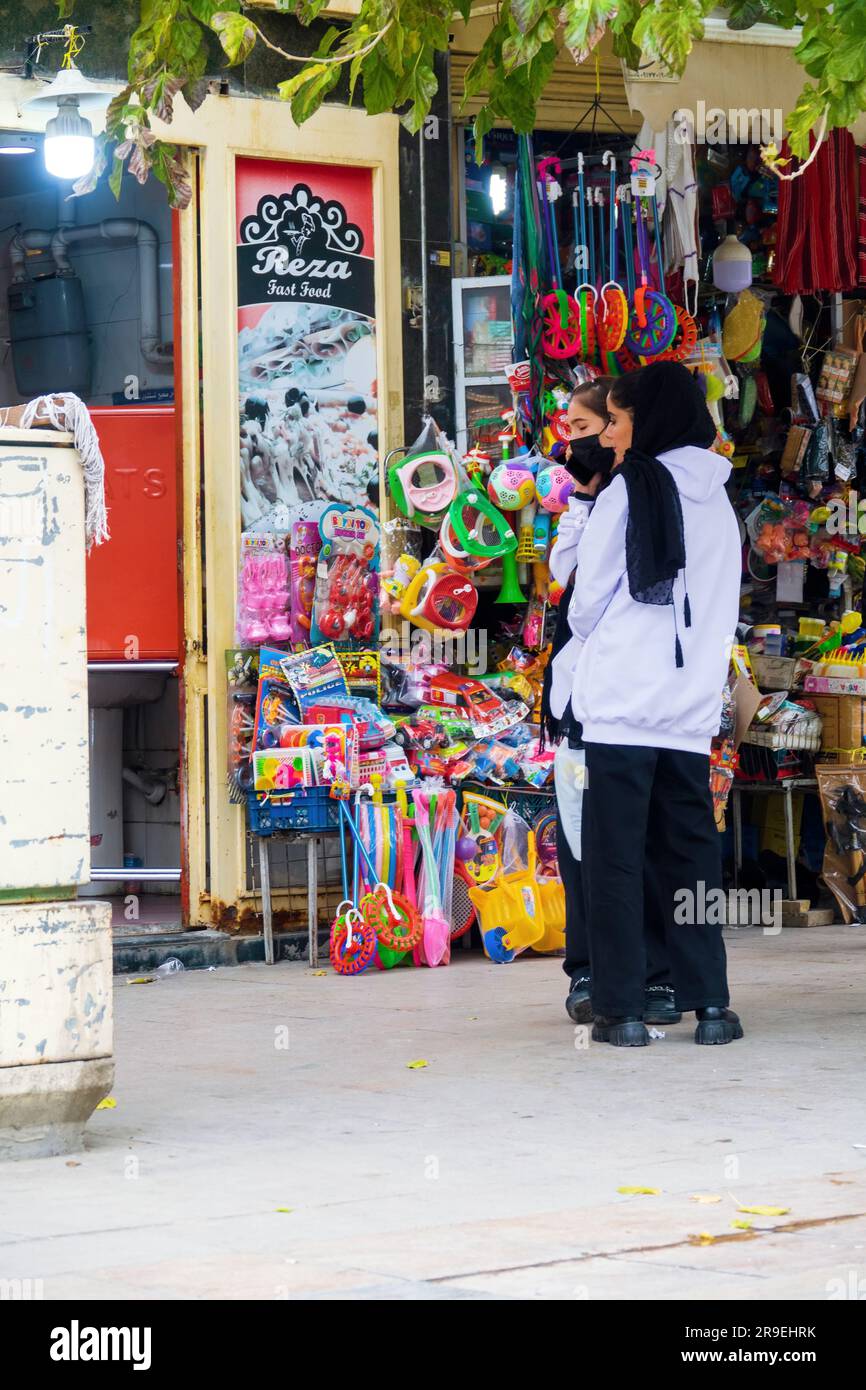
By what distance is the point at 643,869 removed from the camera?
6.55 m

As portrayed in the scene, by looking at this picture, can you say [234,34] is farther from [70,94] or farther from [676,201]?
[676,201]

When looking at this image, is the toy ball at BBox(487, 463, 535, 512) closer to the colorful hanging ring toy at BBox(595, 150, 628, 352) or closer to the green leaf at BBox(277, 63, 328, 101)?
the colorful hanging ring toy at BBox(595, 150, 628, 352)

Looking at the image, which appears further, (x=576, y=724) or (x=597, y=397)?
(x=576, y=724)

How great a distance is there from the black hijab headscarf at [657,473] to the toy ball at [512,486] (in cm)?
291

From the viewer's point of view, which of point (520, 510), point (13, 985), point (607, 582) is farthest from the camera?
point (520, 510)

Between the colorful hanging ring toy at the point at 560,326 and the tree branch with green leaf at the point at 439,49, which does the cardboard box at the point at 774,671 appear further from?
the tree branch with green leaf at the point at 439,49

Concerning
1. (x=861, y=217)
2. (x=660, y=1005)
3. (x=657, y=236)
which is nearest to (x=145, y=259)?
(x=657, y=236)

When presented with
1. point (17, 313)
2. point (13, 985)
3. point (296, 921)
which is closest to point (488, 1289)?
point (13, 985)

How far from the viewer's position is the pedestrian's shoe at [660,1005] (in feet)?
22.6

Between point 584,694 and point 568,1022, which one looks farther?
point 568,1022

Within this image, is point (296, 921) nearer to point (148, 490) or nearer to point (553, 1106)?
point (148, 490)

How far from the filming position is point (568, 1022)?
716cm

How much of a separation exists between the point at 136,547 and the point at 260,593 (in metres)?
0.86

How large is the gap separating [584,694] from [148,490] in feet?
13.1
